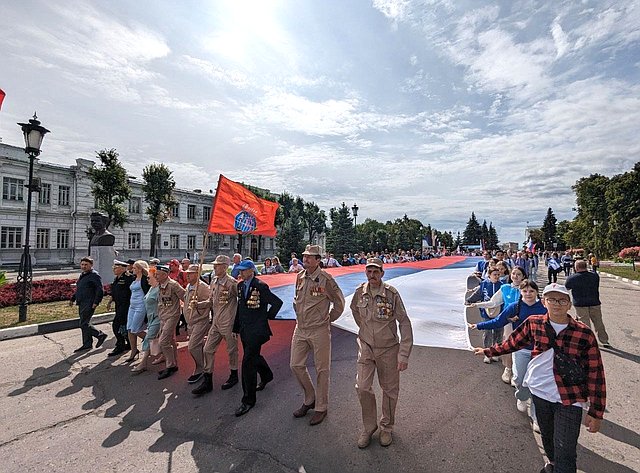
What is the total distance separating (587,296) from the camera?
7.12 m

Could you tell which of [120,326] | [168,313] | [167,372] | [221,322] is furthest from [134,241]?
[221,322]

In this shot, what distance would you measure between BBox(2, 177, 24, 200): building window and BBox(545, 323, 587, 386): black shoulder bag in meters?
44.8

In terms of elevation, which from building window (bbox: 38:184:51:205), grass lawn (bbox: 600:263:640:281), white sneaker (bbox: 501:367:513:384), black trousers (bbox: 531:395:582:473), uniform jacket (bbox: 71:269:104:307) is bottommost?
white sneaker (bbox: 501:367:513:384)

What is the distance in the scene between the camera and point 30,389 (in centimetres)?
513

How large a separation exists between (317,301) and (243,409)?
1.61m

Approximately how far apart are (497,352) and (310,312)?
6.72 ft

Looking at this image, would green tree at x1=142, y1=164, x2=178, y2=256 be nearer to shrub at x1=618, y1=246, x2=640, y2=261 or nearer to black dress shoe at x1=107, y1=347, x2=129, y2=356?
black dress shoe at x1=107, y1=347, x2=129, y2=356

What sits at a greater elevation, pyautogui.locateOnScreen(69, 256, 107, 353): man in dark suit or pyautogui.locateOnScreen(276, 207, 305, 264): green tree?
pyautogui.locateOnScreen(276, 207, 305, 264): green tree

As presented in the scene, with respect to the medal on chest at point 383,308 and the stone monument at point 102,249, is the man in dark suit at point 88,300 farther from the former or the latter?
the medal on chest at point 383,308

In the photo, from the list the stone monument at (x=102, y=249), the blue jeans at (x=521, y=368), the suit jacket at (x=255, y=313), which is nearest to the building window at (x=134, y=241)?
the stone monument at (x=102, y=249)

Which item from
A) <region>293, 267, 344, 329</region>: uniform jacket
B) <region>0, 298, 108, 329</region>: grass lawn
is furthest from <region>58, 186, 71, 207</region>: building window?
<region>293, 267, 344, 329</region>: uniform jacket

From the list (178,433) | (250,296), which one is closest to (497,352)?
(250,296)

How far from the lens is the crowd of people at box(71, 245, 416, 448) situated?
3.71m

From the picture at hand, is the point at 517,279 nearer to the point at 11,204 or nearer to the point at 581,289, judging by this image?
the point at 581,289
